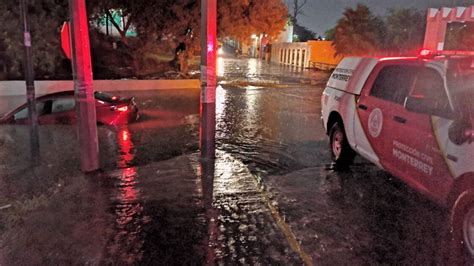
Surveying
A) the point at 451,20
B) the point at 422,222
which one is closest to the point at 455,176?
the point at 422,222

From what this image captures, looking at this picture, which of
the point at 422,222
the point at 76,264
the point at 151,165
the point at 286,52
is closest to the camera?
the point at 76,264

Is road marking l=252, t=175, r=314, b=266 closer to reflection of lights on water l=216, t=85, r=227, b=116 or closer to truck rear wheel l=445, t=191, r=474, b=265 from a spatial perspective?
truck rear wheel l=445, t=191, r=474, b=265

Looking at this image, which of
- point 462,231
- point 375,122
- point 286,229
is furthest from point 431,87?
point 286,229

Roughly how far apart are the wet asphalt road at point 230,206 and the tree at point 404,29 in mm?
35377

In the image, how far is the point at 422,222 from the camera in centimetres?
509

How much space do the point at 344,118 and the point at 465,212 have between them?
10.2 ft

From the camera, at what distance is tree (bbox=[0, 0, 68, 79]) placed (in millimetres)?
19297

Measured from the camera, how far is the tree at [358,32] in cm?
4181

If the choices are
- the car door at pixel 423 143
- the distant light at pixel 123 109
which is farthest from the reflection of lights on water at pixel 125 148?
the car door at pixel 423 143

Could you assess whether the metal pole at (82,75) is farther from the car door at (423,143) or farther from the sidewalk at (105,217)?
the car door at (423,143)

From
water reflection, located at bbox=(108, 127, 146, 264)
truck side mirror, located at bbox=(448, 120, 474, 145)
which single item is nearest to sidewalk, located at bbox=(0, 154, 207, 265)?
water reflection, located at bbox=(108, 127, 146, 264)

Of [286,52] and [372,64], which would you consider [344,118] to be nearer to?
[372,64]

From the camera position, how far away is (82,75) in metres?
6.61

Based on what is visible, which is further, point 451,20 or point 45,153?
point 451,20
